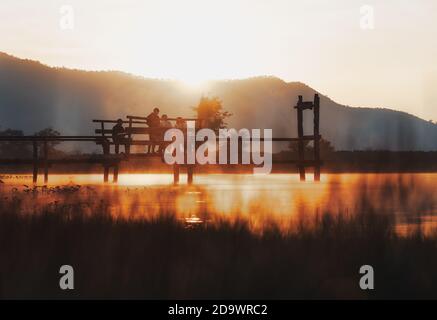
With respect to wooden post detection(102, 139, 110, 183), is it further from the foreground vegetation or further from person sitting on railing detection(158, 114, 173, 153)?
the foreground vegetation

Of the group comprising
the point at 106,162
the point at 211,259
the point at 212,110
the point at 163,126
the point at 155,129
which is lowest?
the point at 211,259

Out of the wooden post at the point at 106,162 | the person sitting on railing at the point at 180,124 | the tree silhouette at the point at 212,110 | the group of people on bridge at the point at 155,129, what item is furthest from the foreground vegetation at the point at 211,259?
the tree silhouette at the point at 212,110

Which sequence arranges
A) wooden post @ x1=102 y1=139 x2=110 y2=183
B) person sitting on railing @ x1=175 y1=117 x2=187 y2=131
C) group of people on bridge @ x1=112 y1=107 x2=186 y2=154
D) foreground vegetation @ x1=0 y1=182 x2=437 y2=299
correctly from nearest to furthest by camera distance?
foreground vegetation @ x1=0 y1=182 x2=437 y2=299, group of people on bridge @ x1=112 y1=107 x2=186 y2=154, wooden post @ x1=102 y1=139 x2=110 y2=183, person sitting on railing @ x1=175 y1=117 x2=187 y2=131

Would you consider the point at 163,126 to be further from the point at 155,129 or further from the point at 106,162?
the point at 106,162

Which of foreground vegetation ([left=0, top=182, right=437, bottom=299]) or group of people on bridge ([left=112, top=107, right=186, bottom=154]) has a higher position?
group of people on bridge ([left=112, top=107, right=186, bottom=154])

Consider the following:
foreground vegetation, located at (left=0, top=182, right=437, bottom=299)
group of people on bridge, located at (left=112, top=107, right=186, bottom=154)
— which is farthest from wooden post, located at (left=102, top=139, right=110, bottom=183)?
foreground vegetation, located at (left=0, top=182, right=437, bottom=299)

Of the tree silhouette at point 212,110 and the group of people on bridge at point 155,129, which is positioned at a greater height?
the tree silhouette at point 212,110

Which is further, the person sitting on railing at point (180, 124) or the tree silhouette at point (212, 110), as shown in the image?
the tree silhouette at point (212, 110)

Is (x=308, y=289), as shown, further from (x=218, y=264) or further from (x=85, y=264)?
(x=85, y=264)

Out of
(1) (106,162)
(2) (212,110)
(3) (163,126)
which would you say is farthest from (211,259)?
(2) (212,110)

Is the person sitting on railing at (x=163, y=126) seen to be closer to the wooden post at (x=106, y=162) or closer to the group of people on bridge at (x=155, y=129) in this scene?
the group of people on bridge at (x=155, y=129)

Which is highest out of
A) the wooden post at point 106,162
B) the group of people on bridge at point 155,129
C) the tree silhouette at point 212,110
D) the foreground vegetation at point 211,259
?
the tree silhouette at point 212,110

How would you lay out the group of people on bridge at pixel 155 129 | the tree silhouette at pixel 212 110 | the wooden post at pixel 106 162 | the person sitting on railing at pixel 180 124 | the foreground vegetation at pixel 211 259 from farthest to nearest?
the tree silhouette at pixel 212 110 < the person sitting on railing at pixel 180 124 < the wooden post at pixel 106 162 < the group of people on bridge at pixel 155 129 < the foreground vegetation at pixel 211 259

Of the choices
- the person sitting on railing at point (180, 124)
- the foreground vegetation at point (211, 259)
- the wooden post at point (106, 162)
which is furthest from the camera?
the person sitting on railing at point (180, 124)
